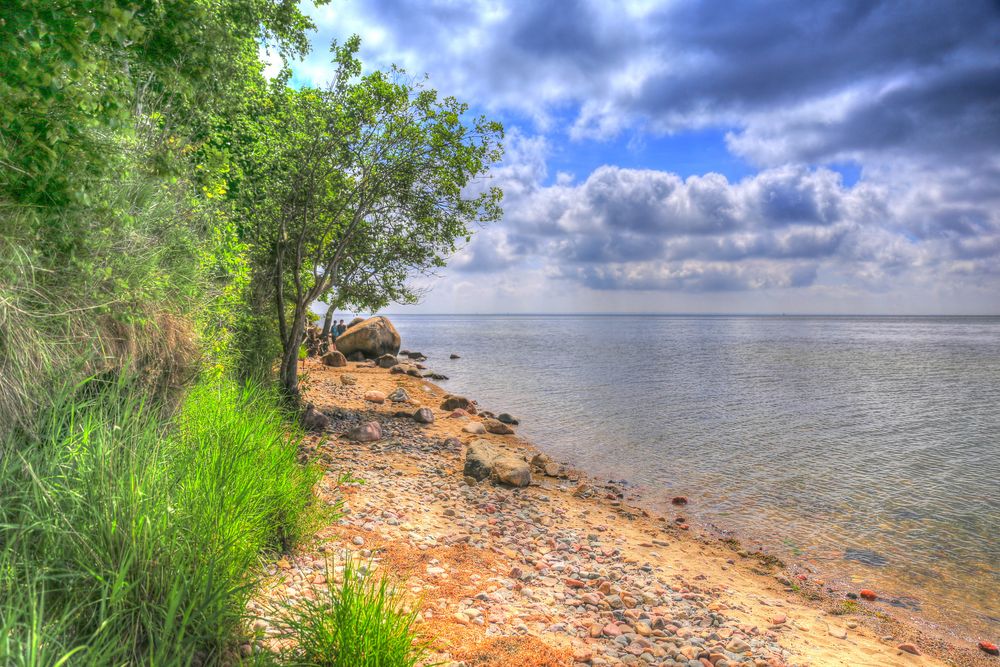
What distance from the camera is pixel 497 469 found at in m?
12.7

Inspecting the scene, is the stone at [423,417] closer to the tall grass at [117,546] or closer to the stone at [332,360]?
the tall grass at [117,546]

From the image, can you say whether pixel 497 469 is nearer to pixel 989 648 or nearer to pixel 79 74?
pixel 989 648

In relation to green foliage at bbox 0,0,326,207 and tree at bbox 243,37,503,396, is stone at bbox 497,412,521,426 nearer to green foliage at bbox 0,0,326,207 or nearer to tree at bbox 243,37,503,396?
tree at bbox 243,37,503,396

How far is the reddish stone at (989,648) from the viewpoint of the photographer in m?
7.35

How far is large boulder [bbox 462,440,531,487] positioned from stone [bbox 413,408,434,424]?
17.3ft

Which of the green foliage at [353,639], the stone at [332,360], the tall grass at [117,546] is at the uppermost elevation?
the tall grass at [117,546]

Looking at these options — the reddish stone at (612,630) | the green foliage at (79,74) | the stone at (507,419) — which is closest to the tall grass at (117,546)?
the green foliage at (79,74)

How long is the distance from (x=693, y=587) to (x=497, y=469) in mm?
5373

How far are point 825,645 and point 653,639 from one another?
2.61 metres

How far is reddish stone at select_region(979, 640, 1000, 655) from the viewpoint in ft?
24.1

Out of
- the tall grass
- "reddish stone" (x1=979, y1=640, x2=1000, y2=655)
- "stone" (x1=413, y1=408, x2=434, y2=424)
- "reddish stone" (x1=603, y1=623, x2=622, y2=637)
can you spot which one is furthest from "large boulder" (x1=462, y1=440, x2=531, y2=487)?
"reddish stone" (x1=979, y1=640, x2=1000, y2=655)

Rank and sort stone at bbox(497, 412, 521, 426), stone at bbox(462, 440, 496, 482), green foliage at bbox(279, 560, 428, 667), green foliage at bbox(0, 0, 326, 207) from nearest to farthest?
green foliage at bbox(279, 560, 428, 667), green foliage at bbox(0, 0, 326, 207), stone at bbox(462, 440, 496, 482), stone at bbox(497, 412, 521, 426)

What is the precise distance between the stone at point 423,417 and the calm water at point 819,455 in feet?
12.4

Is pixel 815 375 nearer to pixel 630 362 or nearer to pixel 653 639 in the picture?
pixel 630 362
